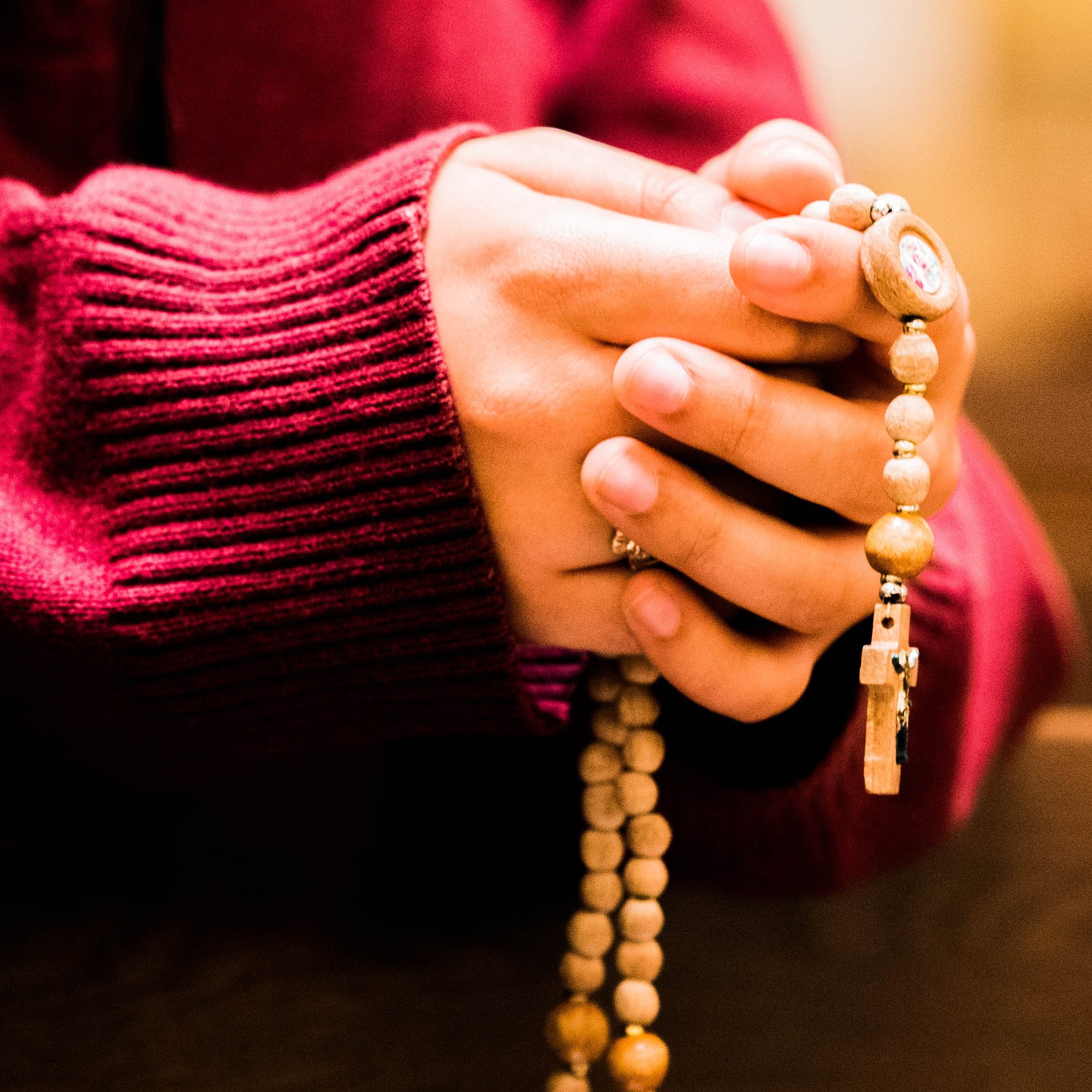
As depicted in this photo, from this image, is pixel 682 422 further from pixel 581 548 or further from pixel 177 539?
pixel 177 539

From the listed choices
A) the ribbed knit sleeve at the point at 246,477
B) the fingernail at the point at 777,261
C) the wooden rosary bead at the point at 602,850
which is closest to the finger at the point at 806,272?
the fingernail at the point at 777,261

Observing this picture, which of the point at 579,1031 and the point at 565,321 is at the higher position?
the point at 565,321

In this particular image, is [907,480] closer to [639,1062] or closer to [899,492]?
[899,492]

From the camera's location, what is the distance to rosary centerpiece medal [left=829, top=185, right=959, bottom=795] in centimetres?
30

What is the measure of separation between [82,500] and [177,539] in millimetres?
51

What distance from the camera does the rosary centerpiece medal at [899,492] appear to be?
0.30 meters

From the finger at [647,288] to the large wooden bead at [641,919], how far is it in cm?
20

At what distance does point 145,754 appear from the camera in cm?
41

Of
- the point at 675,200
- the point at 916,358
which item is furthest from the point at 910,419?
the point at 675,200

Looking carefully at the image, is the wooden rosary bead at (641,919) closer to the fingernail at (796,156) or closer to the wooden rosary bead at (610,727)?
the wooden rosary bead at (610,727)

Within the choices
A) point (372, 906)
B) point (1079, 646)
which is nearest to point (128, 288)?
point (372, 906)

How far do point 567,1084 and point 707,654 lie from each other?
0.63 feet

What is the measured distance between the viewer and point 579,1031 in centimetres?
41

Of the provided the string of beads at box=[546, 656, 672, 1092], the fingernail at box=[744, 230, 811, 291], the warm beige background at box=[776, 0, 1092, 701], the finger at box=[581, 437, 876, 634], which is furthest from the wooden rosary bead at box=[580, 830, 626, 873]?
the warm beige background at box=[776, 0, 1092, 701]
